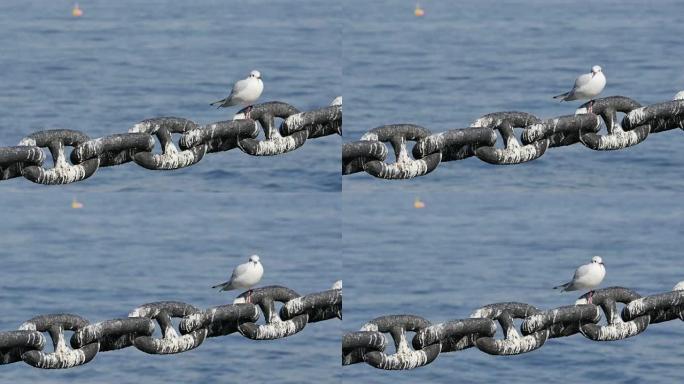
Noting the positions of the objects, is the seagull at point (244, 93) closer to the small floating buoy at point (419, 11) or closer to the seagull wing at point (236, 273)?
the seagull wing at point (236, 273)

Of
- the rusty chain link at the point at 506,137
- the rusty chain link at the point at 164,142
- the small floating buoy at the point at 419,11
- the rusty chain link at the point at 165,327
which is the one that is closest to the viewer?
the rusty chain link at the point at 164,142

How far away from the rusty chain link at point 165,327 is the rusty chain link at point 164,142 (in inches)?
28.1

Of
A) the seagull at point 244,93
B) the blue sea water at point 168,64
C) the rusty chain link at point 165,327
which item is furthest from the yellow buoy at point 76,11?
the rusty chain link at point 165,327

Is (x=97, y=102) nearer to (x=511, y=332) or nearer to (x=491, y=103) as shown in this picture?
(x=491, y=103)

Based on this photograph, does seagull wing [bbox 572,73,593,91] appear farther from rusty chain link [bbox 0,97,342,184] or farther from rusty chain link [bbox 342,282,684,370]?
rusty chain link [bbox 0,97,342,184]

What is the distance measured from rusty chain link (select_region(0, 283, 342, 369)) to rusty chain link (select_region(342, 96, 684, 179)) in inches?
30.2

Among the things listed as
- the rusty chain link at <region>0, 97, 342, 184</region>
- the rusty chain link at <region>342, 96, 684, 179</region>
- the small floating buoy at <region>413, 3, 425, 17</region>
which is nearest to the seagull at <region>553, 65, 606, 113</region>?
the rusty chain link at <region>342, 96, 684, 179</region>

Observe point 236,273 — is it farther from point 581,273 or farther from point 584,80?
point 584,80

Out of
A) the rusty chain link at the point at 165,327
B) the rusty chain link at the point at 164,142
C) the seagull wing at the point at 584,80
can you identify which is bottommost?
the rusty chain link at the point at 165,327

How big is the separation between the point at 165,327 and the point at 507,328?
5.53ft

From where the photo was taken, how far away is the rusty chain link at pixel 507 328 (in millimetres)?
10070

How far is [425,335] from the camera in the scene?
33.1 ft

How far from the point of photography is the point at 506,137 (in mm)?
10305

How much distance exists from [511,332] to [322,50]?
932 centimetres
